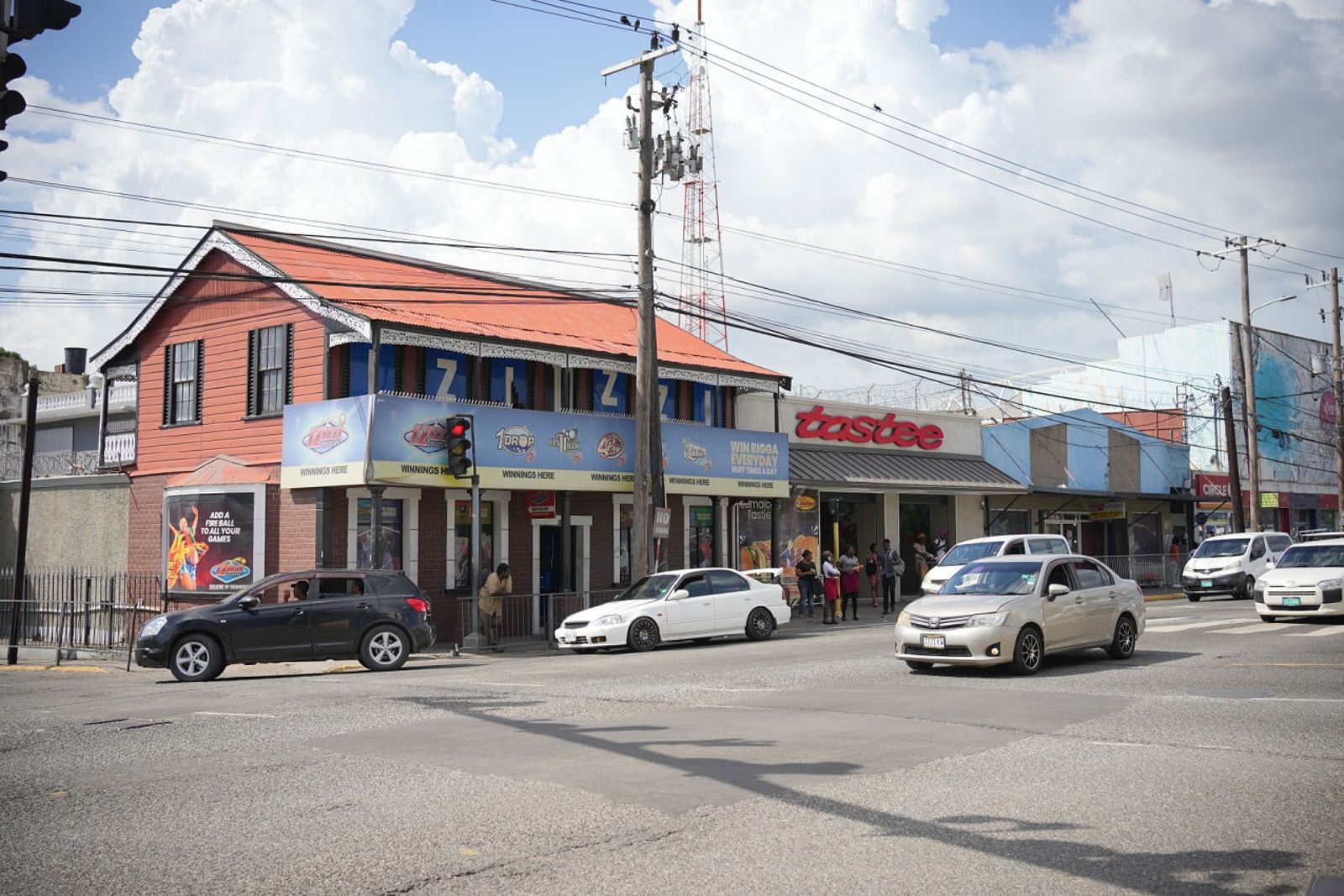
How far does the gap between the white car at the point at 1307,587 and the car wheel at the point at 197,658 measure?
18133 millimetres

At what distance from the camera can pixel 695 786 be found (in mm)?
8180

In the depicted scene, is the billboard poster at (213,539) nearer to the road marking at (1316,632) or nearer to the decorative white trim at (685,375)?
the decorative white trim at (685,375)

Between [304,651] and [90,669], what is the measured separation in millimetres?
5617

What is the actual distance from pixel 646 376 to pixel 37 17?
17062mm

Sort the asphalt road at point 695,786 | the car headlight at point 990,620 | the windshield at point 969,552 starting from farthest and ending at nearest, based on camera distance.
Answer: the windshield at point 969,552
the car headlight at point 990,620
the asphalt road at point 695,786

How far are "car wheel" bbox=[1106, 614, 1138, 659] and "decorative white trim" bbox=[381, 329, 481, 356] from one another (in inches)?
520

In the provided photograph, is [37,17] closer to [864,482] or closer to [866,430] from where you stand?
[864,482]

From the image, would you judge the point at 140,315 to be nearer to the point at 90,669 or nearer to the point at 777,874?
the point at 90,669

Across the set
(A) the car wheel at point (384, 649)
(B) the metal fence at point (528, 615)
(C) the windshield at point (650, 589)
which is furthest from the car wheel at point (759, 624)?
(A) the car wheel at point (384, 649)

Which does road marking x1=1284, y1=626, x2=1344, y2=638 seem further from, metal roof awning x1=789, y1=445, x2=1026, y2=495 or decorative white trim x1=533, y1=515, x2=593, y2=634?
decorative white trim x1=533, y1=515, x2=593, y2=634

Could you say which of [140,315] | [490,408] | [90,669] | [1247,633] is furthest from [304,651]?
[1247,633]

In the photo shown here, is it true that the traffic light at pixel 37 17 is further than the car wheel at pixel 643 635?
No

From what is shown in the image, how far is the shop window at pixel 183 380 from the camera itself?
26.3 m

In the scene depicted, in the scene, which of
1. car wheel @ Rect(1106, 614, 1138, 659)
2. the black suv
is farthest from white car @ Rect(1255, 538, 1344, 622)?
the black suv
